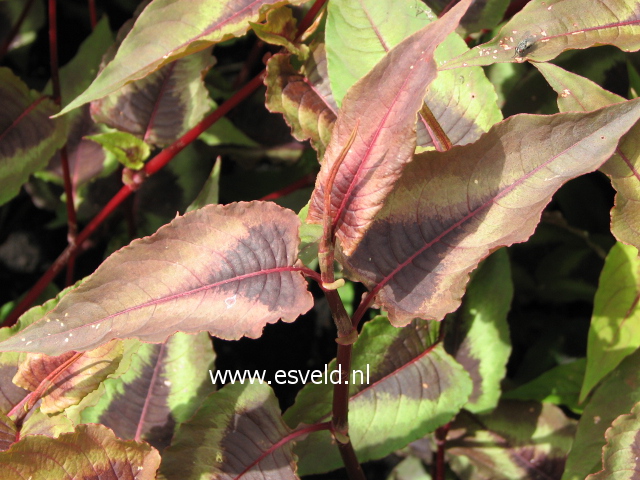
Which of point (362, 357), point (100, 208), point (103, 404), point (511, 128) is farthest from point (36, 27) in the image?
point (511, 128)

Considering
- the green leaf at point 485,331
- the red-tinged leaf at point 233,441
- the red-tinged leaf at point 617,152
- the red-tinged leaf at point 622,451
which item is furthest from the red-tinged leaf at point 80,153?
the red-tinged leaf at point 622,451

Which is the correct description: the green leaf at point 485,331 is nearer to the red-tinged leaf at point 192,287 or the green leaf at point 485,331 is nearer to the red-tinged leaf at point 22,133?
the red-tinged leaf at point 192,287

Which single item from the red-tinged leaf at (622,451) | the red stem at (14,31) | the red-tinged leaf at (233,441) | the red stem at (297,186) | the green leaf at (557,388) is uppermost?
the red stem at (14,31)

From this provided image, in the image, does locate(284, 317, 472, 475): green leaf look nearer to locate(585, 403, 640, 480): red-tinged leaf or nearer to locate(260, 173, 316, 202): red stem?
locate(585, 403, 640, 480): red-tinged leaf

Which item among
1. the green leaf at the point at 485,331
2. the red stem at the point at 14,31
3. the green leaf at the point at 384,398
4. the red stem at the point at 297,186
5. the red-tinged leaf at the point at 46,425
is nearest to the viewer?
the red-tinged leaf at the point at 46,425

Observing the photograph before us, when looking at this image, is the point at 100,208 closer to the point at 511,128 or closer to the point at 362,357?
the point at 362,357
